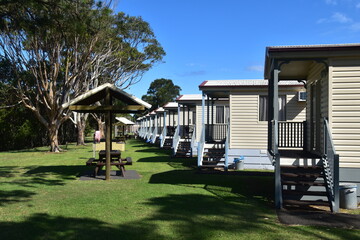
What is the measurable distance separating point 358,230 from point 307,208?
1.80 metres

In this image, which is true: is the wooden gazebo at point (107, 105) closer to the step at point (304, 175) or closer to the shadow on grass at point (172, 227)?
the shadow on grass at point (172, 227)

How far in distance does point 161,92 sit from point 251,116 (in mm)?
72778

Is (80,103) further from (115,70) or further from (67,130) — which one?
(67,130)

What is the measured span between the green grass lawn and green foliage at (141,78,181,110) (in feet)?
248

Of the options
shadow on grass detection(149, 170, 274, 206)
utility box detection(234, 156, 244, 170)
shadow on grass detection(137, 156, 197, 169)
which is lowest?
shadow on grass detection(149, 170, 274, 206)

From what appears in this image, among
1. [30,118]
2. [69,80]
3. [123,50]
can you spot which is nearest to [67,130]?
[30,118]

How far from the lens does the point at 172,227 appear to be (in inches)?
216

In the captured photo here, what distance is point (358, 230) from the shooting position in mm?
5500

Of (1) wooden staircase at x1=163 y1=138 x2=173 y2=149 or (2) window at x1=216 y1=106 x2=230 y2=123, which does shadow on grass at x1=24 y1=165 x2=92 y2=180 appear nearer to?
(2) window at x1=216 y1=106 x2=230 y2=123

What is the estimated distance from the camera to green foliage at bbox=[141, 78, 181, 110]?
86.0 m

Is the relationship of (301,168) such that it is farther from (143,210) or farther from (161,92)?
(161,92)

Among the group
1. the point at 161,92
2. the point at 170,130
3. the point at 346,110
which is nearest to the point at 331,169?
the point at 346,110

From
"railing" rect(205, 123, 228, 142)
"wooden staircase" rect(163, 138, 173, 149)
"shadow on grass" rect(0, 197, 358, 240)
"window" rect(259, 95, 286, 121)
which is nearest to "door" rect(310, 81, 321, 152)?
"shadow on grass" rect(0, 197, 358, 240)

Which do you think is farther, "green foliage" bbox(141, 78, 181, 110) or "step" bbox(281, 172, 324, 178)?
"green foliage" bbox(141, 78, 181, 110)
